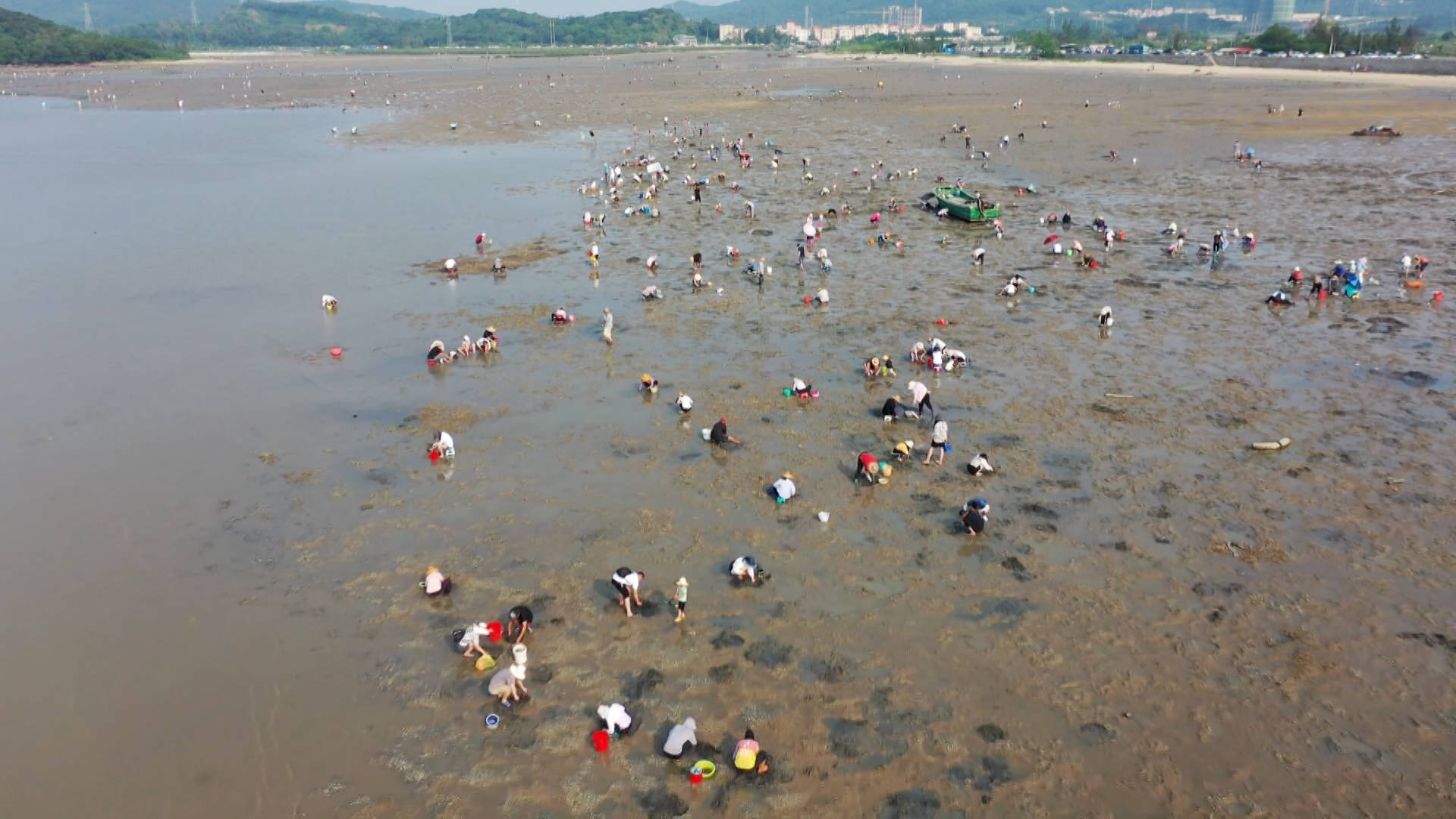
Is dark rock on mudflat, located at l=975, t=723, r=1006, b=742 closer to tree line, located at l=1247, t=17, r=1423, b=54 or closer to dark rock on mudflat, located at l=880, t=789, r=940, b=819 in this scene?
dark rock on mudflat, located at l=880, t=789, r=940, b=819

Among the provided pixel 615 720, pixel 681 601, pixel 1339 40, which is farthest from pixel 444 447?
pixel 1339 40

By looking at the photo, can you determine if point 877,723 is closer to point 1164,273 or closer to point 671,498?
point 671,498

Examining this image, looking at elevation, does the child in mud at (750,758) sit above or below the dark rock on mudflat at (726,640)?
below

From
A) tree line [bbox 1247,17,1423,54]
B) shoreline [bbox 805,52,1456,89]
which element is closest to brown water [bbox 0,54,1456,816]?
shoreline [bbox 805,52,1456,89]

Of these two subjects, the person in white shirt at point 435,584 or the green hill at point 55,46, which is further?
the green hill at point 55,46

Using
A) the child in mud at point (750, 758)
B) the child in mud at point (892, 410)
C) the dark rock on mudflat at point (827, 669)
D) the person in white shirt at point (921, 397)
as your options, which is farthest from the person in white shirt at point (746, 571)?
the person in white shirt at point (921, 397)

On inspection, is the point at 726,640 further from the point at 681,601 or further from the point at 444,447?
the point at 444,447

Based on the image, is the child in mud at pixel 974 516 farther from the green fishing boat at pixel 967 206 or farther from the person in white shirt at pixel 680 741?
the green fishing boat at pixel 967 206
